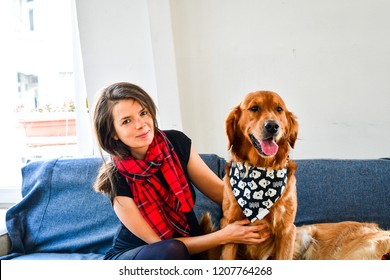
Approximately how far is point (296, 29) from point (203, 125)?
39 cm

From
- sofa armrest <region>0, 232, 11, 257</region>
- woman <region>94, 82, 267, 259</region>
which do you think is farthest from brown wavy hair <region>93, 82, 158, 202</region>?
sofa armrest <region>0, 232, 11, 257</region>

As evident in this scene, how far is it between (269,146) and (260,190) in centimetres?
12

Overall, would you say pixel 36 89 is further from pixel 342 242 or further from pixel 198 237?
pixel 342 242

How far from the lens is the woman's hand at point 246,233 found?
41.5 inches

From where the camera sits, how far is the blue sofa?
4.36 ft

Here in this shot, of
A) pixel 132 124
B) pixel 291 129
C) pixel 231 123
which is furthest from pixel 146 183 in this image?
pixel 291 129

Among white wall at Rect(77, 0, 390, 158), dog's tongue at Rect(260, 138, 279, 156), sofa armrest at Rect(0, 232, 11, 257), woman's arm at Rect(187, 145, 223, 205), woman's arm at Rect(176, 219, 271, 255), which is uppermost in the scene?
white wall at Rect(77, 0, 390, 158)

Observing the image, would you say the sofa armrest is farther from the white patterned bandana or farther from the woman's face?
the white patterned bandana

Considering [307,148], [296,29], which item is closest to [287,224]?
[307,148]

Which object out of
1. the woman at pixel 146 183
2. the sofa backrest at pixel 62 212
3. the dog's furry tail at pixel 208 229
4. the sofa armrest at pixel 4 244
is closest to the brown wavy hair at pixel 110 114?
the woman at pixel 146 183

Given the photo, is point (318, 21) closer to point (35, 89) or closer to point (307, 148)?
point (307, 148)

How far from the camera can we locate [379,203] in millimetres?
1322

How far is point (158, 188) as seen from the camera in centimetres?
114

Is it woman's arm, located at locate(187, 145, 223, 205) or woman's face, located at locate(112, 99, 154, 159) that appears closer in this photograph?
woman's face, located at locate(112, 99, 154, 159)
